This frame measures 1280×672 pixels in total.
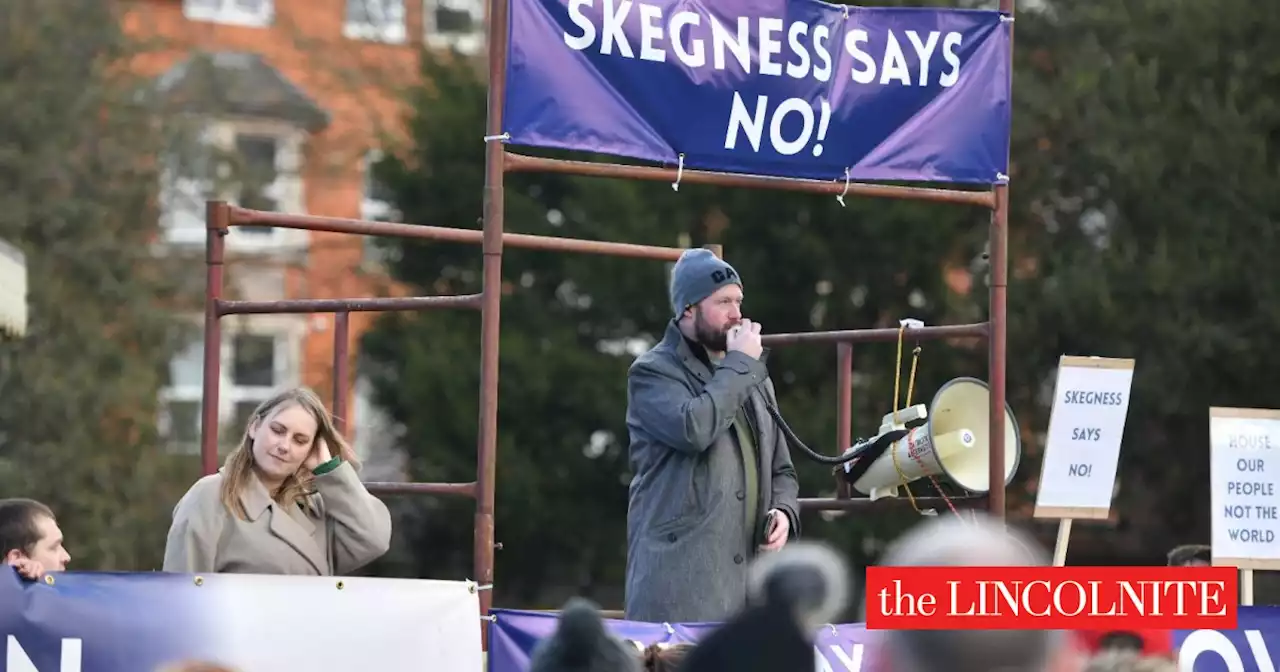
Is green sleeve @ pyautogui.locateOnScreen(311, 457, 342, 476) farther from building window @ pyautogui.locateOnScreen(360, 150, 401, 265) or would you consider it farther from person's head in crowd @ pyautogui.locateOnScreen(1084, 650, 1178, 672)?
building window @ pyautogui.locateOnScreen(360, 150, 401, 265)

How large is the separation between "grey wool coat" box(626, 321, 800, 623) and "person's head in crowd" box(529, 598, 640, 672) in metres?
3.04

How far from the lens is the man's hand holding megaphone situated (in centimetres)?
610

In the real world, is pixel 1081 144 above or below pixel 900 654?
above

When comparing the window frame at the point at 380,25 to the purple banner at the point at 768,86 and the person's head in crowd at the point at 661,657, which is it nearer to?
the purple banner at the point at 768,86

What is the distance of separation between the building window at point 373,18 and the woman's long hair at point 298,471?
20673mm

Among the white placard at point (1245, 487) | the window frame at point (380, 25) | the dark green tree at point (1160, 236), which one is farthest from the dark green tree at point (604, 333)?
the white placard at point (1245, 487)

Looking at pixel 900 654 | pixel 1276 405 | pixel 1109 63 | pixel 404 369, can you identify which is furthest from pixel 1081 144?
pixel 900 654

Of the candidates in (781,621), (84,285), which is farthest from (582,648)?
(84,285)

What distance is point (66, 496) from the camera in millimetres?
19969

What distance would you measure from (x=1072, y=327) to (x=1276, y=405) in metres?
2.07

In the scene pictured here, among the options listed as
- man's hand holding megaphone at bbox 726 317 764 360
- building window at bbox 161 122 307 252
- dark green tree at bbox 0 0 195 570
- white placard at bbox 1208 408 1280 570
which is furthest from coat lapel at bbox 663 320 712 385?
building window at bbox 161 122 307 252

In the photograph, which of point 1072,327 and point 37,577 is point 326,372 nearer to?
point 1072,327

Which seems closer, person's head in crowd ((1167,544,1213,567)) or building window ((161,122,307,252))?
person's head in crowd ((1167,544,1213,567))

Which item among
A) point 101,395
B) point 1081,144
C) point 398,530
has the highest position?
point 1081,144
